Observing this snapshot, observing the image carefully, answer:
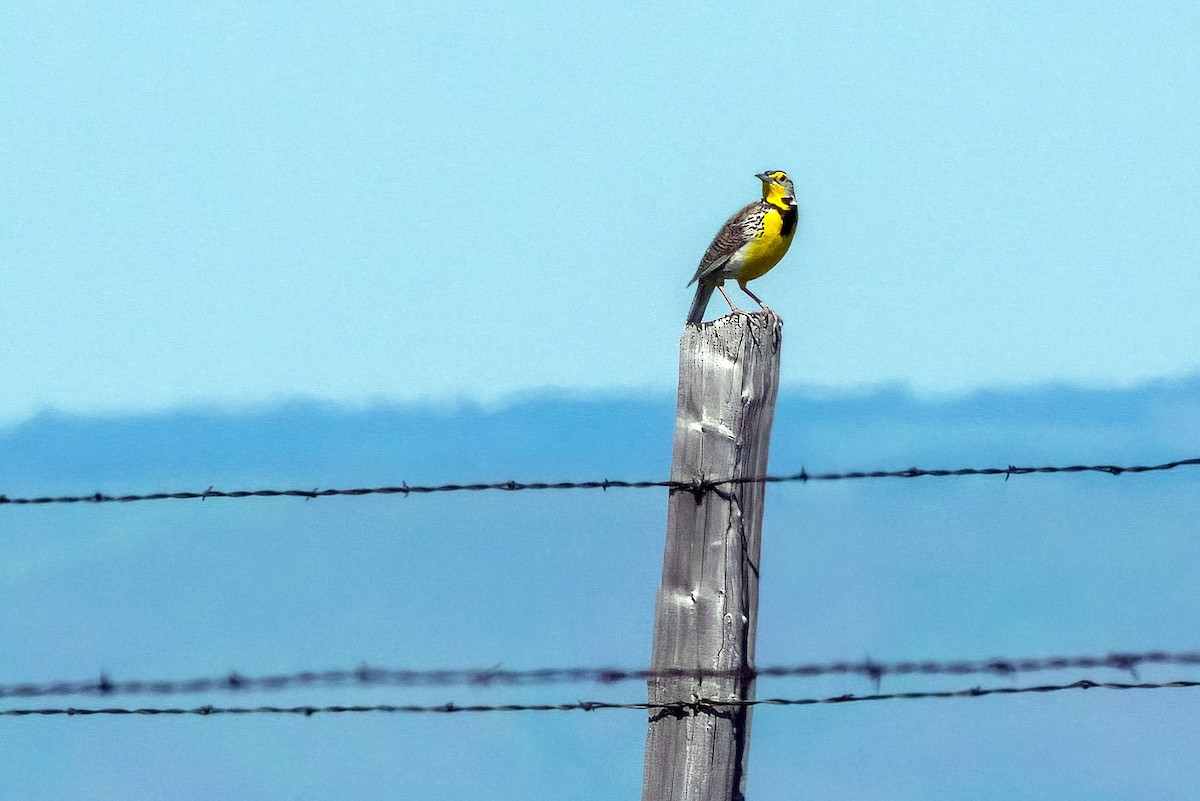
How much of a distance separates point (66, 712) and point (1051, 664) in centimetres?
310

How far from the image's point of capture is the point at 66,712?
5.34 m

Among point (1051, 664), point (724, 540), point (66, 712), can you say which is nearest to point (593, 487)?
point (724, 540)

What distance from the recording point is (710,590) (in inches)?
207

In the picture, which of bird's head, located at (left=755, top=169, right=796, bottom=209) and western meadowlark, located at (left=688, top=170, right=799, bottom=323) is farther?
bird's head, located at (left=755, top=169, right=796, bottom=209)

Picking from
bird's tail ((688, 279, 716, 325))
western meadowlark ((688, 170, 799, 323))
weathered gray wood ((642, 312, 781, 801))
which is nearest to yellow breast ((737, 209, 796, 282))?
western meadowlark ((688, 170, 799, 323))

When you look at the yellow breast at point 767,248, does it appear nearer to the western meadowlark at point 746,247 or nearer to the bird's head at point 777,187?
the western meadowlark at point 746,247

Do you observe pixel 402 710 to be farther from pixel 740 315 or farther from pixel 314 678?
pixel 740 315

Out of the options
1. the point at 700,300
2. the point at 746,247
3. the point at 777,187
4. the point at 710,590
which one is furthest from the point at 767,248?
the point at 710,590

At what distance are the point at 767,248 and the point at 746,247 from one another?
5.5 inches

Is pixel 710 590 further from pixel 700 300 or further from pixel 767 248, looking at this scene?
pixel 700 300

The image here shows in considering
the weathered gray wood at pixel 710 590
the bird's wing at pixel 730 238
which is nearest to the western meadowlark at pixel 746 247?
the bird's wing at pixel 730 238

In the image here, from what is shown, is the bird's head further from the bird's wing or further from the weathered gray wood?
the weathered gray wood

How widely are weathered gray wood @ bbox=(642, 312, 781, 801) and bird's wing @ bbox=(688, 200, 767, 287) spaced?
16.3ft

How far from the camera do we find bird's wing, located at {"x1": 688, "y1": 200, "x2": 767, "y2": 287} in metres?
10.3
